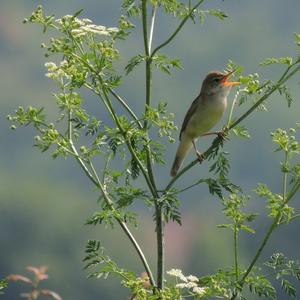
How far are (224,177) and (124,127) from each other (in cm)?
69

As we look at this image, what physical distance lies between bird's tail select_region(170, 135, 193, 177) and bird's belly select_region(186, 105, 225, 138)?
12 centimetres

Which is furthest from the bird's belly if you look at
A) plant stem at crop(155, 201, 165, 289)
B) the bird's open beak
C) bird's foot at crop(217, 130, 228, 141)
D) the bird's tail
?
plant stem at crop(155, 201, 165, 289)

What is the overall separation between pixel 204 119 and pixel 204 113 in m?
0.05

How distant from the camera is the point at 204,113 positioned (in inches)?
199

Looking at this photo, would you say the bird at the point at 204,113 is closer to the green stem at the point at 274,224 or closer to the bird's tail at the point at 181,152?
the bird's tail at the point at 181,152

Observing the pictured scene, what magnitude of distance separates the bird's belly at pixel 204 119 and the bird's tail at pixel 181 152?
4.5 inches

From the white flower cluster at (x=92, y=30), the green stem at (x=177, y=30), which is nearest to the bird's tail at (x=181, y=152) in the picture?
the green stem at (x=177, y=30)

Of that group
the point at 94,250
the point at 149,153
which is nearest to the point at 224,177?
the point at 149,153

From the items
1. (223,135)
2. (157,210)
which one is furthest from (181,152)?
(157,210)

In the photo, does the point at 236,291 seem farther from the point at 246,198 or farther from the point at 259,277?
the point at 246,198

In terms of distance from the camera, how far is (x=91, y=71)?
386 cm

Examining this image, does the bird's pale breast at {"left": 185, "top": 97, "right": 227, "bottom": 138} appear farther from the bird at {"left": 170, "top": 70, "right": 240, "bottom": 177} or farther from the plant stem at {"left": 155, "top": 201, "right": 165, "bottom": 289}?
the plant stem at {"left": 155, "top": 201, "right": 165, "bottom": 289}

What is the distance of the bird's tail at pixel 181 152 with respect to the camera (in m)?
5.20

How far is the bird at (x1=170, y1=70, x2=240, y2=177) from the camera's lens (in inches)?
198
